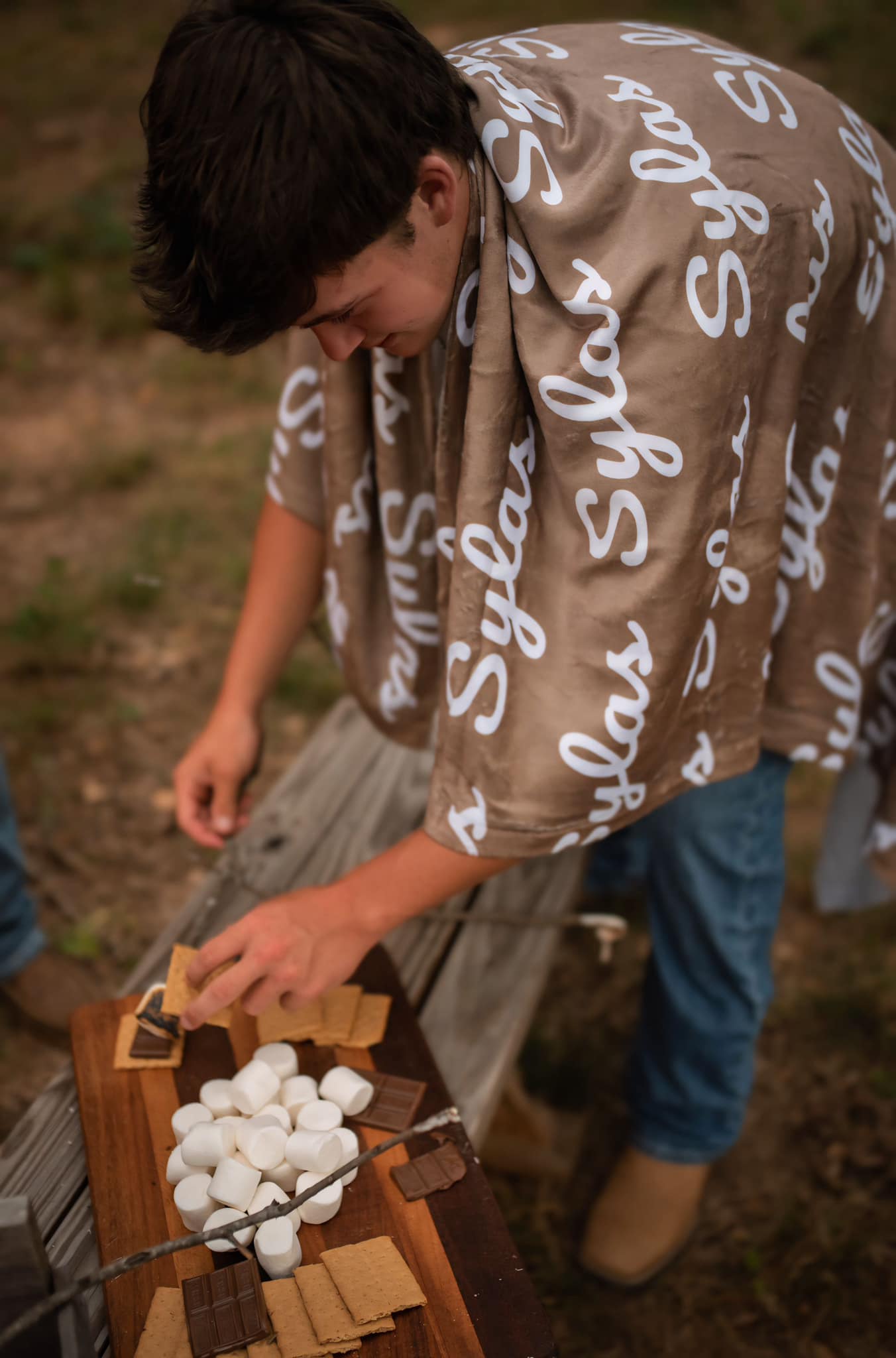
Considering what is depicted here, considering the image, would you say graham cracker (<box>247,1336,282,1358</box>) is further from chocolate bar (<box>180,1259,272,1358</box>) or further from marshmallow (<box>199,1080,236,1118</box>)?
marshmallow (<box>199,1080,236,1118</box>)

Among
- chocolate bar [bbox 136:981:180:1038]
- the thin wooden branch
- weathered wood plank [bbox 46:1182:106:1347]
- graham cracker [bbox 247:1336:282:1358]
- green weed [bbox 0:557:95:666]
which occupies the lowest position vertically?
green weed [bbox 0:557:95:666]

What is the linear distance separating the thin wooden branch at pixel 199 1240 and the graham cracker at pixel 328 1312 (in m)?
0.07

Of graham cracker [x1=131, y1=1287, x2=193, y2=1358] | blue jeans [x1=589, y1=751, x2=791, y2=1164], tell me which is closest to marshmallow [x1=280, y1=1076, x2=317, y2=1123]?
graham cracker [x1=131, y1=1287, x2=193, y2=1358]

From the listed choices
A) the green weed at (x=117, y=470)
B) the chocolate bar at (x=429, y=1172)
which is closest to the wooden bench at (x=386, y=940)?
the chocolate bar at (x=429, y=1172)

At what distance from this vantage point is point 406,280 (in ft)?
3.61

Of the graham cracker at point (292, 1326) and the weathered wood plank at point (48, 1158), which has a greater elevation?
the graham cracker at point (292, 1326)

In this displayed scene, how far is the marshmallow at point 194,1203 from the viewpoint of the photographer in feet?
3.68

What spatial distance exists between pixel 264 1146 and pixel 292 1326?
0.59 feet

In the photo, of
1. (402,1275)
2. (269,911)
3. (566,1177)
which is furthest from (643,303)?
(566,1177)

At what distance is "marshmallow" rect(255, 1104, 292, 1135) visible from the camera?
3.93 ft

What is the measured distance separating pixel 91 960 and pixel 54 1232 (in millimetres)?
1179

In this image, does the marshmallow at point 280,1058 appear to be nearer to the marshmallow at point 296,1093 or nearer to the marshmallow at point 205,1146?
the marshmallow at point 296,1093

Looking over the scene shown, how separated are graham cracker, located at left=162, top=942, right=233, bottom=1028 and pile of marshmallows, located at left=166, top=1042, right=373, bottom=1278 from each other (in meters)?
0.09

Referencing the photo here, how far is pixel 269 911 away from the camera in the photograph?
1229 millimetres
